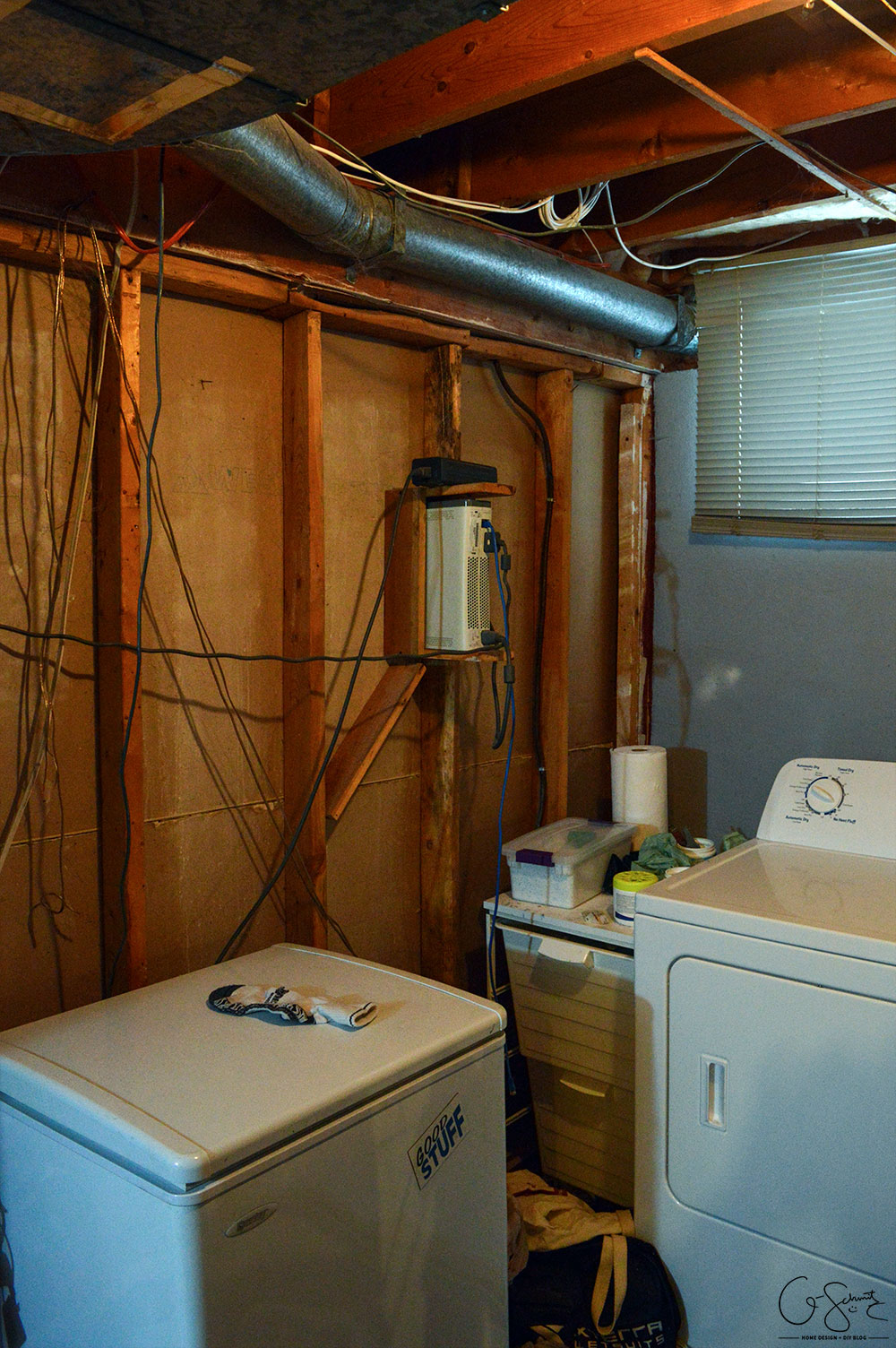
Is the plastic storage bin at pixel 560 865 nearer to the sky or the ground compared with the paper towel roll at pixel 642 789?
nearer to the ground

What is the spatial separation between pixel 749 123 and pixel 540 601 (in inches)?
53.7

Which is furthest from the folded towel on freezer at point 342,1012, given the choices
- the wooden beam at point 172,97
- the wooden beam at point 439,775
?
the wooden beam at point 172,97

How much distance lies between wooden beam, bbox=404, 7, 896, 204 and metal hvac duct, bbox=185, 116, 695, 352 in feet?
0.60

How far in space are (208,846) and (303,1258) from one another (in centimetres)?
96

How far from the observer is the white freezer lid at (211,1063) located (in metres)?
1.34

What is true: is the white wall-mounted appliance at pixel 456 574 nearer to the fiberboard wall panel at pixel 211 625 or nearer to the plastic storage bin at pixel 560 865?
the fiberboard wall panel at pixel 211 625

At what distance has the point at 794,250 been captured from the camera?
283 cm

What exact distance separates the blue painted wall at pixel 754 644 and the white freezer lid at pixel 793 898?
71 centimetres

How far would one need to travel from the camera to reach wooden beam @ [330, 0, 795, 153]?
5.50ft

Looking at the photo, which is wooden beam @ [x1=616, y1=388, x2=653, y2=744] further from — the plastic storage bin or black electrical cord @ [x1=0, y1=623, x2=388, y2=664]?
black electrical cord @ [x1=0, y1=623, x2=388, y2=664]

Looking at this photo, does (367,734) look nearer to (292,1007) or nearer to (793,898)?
(292,1007)

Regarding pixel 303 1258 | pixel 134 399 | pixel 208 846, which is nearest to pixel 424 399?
pixel 134 399

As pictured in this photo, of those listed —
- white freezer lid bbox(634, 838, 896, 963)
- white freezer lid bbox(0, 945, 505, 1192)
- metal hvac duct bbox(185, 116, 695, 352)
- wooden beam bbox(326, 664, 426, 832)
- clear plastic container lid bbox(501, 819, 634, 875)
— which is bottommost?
white freezer lid bbox(0, 945, 505, 1192)

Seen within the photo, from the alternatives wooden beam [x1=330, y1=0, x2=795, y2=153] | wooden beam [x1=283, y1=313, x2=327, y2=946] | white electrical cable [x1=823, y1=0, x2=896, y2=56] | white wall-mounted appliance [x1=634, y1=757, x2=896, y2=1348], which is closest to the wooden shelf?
wooden beam [x1=283, y1=313, x2=327, y2=946]
